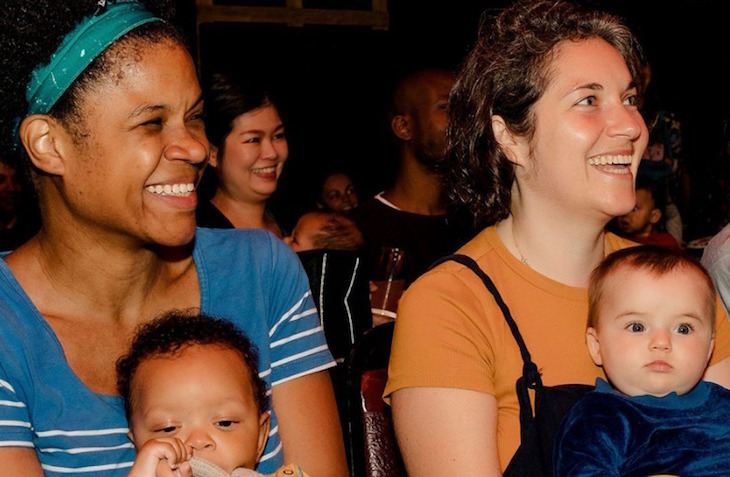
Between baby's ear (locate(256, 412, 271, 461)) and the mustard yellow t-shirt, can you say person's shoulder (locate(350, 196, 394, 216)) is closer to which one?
the mustard yellow t-shirt

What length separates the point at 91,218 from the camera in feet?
7.25

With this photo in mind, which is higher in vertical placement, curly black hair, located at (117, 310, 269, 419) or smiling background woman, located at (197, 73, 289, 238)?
smiling background woman, located at (197, 73, 289, 238)

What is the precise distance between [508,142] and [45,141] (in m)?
1.21

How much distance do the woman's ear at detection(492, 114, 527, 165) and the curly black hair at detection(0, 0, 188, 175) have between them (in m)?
0.92

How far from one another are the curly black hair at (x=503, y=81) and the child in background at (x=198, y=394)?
0.86 meters

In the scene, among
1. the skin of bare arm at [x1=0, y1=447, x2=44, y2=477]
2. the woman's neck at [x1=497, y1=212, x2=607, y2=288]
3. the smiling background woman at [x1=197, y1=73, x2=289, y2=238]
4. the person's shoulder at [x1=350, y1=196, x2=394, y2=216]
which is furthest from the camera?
the person's shoulder at [x1=350, y1=196, x2=394, y2=216]

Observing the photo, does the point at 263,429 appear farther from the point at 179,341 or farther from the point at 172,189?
the point at 172,189

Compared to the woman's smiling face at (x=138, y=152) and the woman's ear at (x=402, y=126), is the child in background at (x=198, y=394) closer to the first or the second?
the woman's smiling face at (x=138, y=152)

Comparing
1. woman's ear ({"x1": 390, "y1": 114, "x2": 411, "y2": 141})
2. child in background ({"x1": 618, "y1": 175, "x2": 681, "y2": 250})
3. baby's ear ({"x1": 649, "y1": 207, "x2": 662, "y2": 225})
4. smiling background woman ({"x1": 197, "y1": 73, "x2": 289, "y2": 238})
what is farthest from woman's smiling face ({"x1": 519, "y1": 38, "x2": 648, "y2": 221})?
baby's ear ({"x1": 649, "y1": 207, "x2": 662, "y2": 225})

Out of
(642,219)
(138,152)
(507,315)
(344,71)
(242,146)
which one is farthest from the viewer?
(344,71)

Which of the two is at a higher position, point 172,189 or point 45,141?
point 45,141

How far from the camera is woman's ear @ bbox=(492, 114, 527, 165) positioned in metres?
2.56

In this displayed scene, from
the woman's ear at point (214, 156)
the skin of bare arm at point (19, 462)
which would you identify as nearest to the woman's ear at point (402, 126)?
the woman's ear at point (214, 156)

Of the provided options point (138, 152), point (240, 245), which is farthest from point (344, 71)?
point (138, 152)
